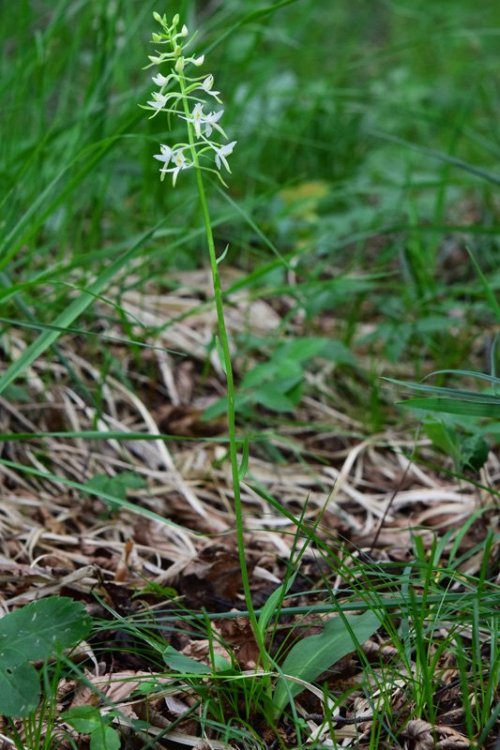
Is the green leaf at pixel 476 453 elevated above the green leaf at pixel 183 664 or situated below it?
above

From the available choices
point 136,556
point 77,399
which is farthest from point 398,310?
point 136,556

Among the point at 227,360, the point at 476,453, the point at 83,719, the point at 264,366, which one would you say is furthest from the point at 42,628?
the point at 264,366

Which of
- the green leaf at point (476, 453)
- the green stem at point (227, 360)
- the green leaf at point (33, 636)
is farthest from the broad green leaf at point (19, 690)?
the green leaf at point (476, 453)

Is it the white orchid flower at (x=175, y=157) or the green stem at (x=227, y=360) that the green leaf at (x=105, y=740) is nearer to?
the green stem at (x=227, y=360)

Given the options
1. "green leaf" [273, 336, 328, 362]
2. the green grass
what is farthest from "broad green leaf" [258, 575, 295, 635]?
"green leaf" [273, 336, 328, 362]

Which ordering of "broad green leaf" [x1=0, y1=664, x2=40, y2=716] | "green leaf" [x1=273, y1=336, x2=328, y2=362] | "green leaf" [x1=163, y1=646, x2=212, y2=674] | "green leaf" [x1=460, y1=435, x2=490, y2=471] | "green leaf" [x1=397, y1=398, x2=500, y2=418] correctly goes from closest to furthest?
"broad green leaf" [x1=0, y1=664, x2=40, y2=716]
"green leaf" [x1=163, y1=646, x2=212, y2=674]
"green leaf" [x1=397, y1=398, x2=500, y2=418]
"green leaf" [x1=460, y1=435, x2=490, y2=471]
"green leaf" [x1=273, y1=336, x2=328, y2=362]

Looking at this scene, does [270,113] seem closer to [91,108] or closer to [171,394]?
[91,108]

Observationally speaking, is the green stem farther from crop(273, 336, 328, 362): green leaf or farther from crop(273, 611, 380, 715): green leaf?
crop(273, 336, 328, 362): green leaf
